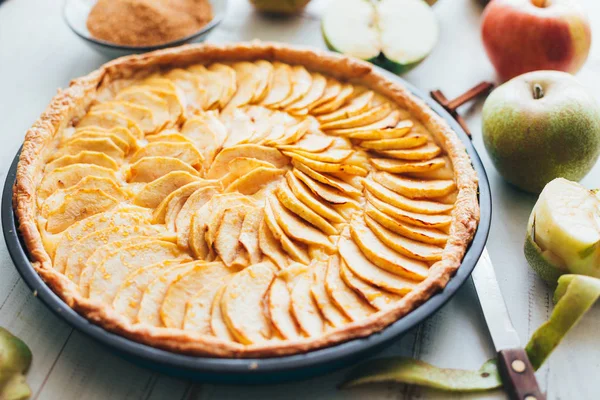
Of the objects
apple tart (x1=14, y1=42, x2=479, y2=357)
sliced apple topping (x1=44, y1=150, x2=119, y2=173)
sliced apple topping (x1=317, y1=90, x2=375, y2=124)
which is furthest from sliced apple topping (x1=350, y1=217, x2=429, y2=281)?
sliced apple topping (x1=44, y1=150, x2=119, y2=173)

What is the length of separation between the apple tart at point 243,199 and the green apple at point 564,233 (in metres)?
0.26

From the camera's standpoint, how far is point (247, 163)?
2512 mm

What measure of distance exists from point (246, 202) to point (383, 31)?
1494 mm

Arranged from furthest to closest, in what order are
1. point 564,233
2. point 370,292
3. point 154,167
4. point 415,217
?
point 154,167, point 415,217, point 564,233, point 370,292

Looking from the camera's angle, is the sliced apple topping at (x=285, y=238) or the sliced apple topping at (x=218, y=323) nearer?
the sliced apple topping at (x=218, y=323)

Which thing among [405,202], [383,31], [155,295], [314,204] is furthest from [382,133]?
[155,295]

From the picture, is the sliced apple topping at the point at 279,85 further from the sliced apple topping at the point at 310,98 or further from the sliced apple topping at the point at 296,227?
the sliced apple topping at the point at 296,227

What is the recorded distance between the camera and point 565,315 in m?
1.98

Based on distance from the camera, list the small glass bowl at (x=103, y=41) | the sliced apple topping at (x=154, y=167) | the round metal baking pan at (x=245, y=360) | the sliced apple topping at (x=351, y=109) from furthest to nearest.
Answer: the small glass bowl at (x=103, y=41)
the sliced apple topping at (x=351, y=109)
the sliced apple topping at (x=154, y=167)
the round metal baking pan at (x=245, y=360)

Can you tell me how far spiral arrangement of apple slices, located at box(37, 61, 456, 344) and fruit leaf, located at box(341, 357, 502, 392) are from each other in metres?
0.20

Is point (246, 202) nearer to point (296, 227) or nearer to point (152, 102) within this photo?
point (296, 227)

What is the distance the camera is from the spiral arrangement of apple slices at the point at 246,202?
2.02m

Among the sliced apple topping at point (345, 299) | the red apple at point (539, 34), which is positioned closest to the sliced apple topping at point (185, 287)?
the sliced apple topping at point (345, 299)

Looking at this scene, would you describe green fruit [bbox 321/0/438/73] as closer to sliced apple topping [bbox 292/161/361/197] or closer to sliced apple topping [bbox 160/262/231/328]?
sliced apple topping [bbox 292/161/361/197]
